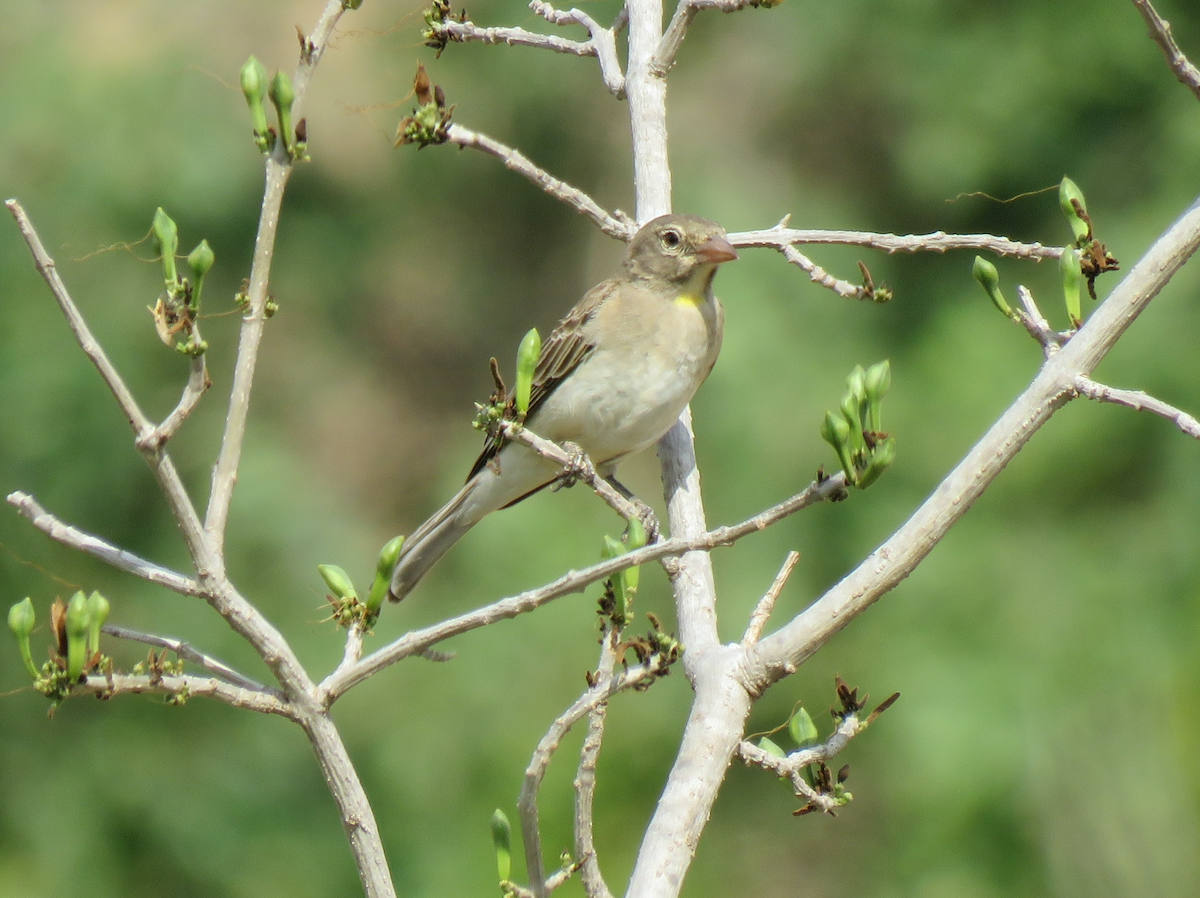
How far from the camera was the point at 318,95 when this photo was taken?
10781 mm

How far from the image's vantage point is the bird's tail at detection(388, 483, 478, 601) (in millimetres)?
4621

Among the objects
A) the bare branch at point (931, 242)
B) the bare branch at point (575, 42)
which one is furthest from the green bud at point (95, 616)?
the bare branch at point (575, 42)

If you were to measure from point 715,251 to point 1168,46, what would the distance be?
1832 millimetres

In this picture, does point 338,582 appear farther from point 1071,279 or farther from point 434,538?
point 434,538

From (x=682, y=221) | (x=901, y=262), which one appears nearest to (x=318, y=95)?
(x=901, y=262)

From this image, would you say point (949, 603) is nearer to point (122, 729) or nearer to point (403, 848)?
point (403, 848)

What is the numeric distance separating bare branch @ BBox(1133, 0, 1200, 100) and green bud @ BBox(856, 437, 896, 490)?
0.96m

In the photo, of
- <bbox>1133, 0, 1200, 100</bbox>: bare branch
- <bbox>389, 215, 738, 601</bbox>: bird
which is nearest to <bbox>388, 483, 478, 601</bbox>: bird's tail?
<bbox>389, 215, 738, 601</bbox>: bird

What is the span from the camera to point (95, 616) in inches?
72.1

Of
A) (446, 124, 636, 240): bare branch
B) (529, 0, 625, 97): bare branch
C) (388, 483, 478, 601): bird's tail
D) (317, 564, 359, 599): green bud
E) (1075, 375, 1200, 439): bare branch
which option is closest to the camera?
(317, 564, 359, 599): green bud

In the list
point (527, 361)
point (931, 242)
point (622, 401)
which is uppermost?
point (622, 401)

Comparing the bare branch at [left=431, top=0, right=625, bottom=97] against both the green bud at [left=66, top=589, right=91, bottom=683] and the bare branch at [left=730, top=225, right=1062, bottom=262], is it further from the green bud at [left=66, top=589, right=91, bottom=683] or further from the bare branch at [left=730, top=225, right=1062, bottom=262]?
the green bud at [left=66, top=589, right=91, bottom=683]

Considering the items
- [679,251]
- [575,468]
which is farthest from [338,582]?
[679,251]

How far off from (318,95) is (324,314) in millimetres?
2682
